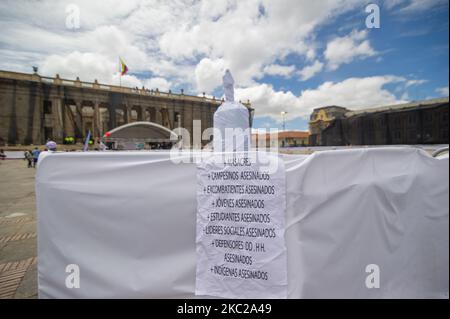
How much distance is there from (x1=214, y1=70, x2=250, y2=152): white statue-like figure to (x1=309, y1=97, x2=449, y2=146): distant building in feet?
6.01

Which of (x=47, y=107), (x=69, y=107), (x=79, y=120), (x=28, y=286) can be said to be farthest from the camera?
(x=79, y=120)

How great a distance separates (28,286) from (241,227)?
2398mm

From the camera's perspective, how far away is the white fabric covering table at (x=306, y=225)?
1.72 m

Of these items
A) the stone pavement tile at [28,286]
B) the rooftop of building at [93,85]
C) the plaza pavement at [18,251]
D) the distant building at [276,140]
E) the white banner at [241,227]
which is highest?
the rooftop of building at [93,85]

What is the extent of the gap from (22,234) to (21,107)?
42774mm

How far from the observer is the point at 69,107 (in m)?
39.8

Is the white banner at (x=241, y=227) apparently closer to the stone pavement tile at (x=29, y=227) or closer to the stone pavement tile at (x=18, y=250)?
the stone pavement tile at (x=18, y=250)

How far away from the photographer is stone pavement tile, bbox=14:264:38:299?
7.48ft

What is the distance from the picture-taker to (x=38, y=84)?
35875 mm

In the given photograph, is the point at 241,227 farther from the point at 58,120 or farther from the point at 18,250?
the point at 58,120

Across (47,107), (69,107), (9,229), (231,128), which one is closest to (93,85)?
(69,107)

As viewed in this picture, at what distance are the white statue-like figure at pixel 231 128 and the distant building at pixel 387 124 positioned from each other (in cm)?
183

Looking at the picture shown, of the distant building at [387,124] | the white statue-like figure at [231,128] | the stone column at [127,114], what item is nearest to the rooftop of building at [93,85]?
the stone column at [127,114]
